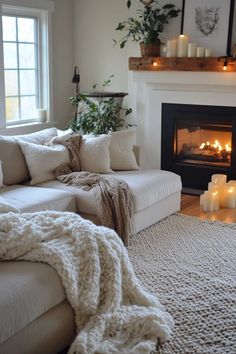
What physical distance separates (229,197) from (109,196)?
1635 mm

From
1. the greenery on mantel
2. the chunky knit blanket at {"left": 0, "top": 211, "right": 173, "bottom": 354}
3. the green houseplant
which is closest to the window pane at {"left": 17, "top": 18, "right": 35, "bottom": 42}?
the green houseplant

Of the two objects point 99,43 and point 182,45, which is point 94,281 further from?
point 99,43

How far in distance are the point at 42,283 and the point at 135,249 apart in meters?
1.64

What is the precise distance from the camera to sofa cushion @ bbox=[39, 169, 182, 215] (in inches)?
154

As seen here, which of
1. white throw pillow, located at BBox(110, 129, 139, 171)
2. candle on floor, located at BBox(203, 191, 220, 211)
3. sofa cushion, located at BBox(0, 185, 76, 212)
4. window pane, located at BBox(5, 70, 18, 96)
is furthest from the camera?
window pane, located at BBox(5, 70, 18, 96)

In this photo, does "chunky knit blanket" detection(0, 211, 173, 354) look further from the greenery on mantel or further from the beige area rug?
the greenery on mantel

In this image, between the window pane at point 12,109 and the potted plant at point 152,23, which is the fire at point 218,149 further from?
the window pane at point 12,109

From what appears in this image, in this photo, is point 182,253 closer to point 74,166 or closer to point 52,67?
point 74,166

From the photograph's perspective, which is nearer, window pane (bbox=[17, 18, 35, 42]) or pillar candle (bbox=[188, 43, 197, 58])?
pillar candle (bbox=[188, 43, 197, 58])

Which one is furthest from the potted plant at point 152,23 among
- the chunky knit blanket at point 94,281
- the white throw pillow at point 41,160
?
the chunky knit blanket at point 94,281

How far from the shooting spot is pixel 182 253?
387 centimetres

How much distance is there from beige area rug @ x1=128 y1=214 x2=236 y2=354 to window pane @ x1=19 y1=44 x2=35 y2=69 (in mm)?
2470

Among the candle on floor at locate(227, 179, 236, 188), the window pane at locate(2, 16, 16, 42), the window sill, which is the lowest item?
the candle on floor at locate(227, 179, 236, 188)

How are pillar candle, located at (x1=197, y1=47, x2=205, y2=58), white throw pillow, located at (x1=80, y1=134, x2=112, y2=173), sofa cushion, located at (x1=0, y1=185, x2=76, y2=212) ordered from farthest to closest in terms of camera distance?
pillar candle, located at (x1=197, y1=47, x2=205, y2=58)
white throw pillow, located at (x1=80, y1=134, x2=112, y2=173)
sofa cushion, located at (x1=0, y1=185, x2=76, y2=212)
